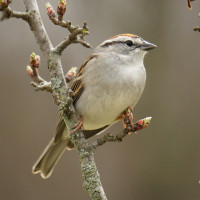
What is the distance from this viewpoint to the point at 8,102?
19.4 ft

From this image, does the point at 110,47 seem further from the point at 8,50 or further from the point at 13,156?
the point at 8,50

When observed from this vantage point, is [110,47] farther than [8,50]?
No

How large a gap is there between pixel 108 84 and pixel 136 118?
8.21 feet

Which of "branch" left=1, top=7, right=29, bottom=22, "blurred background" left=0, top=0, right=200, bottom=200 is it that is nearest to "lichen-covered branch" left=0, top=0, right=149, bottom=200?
"branch" left=1, top=7, right=29, bottom=22

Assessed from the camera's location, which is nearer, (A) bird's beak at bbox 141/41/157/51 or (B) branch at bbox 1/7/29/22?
(B) branch at bbox 1/7/29/22

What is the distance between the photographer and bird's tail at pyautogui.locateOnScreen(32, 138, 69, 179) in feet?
12.4

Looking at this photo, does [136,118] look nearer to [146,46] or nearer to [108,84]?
[146,46]

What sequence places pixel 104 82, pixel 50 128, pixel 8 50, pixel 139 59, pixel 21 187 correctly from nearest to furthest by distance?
pixel 104 82 < pixel 139 59 < pixel 21 187 < pixel 50 128 < pixel 8 50

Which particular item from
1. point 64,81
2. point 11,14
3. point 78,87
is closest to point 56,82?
point 64,81

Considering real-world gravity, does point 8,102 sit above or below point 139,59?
below

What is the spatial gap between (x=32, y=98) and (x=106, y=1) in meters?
2.04

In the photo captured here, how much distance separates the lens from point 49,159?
12.7ft

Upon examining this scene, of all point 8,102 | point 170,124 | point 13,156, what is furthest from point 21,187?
point 170,124

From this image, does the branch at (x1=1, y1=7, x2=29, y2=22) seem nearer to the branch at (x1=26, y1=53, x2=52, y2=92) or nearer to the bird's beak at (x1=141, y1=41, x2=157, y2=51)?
the branch at (x1=26, y1=53, x2=52, y2=92)
